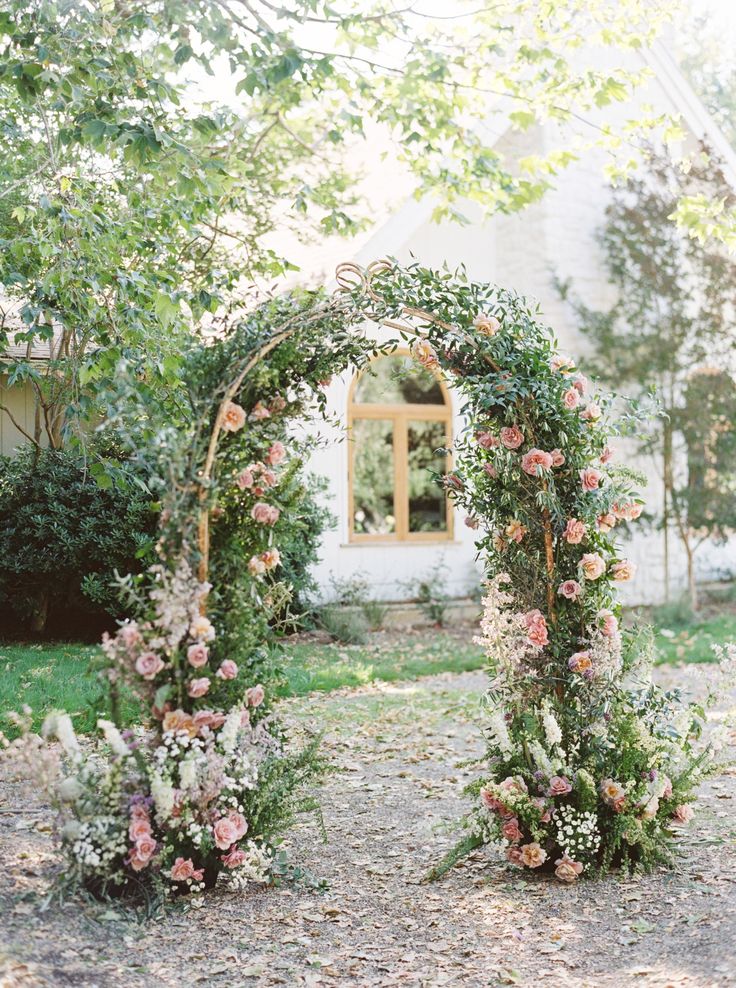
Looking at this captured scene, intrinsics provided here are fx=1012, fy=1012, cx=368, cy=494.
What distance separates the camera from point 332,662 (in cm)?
938

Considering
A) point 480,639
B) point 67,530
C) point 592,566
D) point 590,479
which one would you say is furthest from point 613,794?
point 67,530

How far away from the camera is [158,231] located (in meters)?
6.37

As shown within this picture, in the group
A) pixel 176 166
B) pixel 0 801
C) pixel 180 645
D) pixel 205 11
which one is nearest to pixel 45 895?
pixel 180 645

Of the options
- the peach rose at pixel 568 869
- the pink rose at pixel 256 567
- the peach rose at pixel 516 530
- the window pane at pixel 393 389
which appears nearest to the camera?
the pink rose at pixel 256 567

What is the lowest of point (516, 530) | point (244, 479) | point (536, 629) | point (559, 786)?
point (559, 786)

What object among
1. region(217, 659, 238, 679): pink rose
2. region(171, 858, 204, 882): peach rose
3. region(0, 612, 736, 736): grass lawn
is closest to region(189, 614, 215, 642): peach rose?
region(217, 659, 238, 679): pink rose

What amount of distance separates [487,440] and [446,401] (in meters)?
8.05

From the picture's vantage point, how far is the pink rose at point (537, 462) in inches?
167

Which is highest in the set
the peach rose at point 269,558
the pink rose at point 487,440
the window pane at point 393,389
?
the window pane at point 393,389

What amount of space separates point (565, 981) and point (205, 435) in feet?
7.71

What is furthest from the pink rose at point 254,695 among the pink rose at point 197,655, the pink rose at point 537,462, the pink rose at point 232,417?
the pink rose at point 537,462

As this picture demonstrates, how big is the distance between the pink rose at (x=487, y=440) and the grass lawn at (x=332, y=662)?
264 centimetres

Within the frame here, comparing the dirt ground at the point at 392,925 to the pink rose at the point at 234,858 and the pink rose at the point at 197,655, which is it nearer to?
the pink rose at the point at 234,858

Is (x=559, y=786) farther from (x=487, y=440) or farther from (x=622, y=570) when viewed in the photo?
(x=487, y=440)
